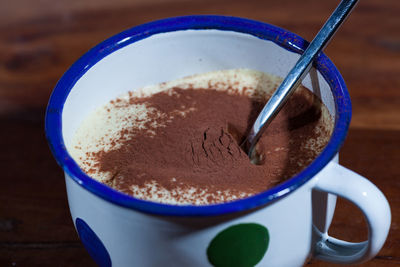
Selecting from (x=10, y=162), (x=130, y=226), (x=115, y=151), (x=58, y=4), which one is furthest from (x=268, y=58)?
(x=58, y=4)

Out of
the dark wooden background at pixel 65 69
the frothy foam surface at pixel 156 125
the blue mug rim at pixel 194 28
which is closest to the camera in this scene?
the blue mug rim at pixel 194 28

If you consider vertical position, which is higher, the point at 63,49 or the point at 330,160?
the point at 330,160

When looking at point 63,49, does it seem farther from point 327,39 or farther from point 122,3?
point 327,39

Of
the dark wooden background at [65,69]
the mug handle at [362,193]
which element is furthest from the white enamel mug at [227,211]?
the dark wooden background at [65,69]

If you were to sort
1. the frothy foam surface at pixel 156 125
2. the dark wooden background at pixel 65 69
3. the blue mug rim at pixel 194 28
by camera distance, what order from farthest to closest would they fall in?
the dark wooden background at pixel 65 69 → the frothy foam surface at pixel 156 125 → the blue mug rim at pixel 194 28

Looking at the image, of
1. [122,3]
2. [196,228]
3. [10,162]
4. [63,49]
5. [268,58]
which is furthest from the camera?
[122,3]

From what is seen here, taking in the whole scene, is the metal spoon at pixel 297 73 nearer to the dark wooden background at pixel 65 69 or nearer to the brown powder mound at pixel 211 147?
the brown powder mound at pixel 211 147

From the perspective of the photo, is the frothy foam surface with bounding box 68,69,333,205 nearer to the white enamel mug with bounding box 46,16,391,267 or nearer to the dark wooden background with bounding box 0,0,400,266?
the white enamel mug with bounding box 46,16,391,267

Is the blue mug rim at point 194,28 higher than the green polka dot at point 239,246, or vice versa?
the blue mug rim at point 194,28
